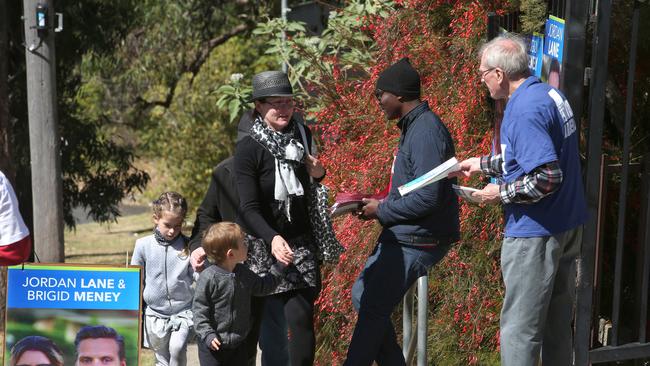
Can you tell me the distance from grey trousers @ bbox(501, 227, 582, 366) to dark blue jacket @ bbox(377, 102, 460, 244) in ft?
1.43

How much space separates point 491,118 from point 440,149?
58.9 inches

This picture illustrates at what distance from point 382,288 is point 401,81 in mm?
965

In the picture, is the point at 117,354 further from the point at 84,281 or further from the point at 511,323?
the point at 511,323

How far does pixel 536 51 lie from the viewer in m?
4.96

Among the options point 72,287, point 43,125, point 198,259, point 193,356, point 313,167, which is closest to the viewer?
point 313,167

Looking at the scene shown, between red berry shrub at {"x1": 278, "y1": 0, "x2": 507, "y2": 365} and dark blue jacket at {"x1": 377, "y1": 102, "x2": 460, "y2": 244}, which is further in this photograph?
red berry shrub at {"x1": 278, "y1": 0, "x2": 507, "y2": 365}

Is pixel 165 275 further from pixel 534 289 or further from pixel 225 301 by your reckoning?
pixel 534 289

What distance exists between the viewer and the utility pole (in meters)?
8.65

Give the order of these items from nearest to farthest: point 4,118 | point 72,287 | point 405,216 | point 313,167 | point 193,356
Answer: point 405,216 < point 313,167 < point 72,287 < point 193,356 < point 4,118

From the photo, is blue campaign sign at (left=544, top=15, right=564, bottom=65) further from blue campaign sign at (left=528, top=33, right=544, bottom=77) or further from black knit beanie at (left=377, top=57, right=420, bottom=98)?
black knit beanie at (left=377, top=57, right=420, bottom=98)

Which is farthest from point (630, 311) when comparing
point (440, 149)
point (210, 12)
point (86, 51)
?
point (210, 12)

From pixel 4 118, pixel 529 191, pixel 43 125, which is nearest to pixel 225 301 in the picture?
pixel 529 191

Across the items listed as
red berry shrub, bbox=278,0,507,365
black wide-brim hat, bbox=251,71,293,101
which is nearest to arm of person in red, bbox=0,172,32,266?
black wide-brim hat, bbox=251,71,293,101

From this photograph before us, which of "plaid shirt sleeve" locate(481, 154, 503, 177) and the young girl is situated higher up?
"plaid shirt sleeve" locate(481, 154, 503, 177)
